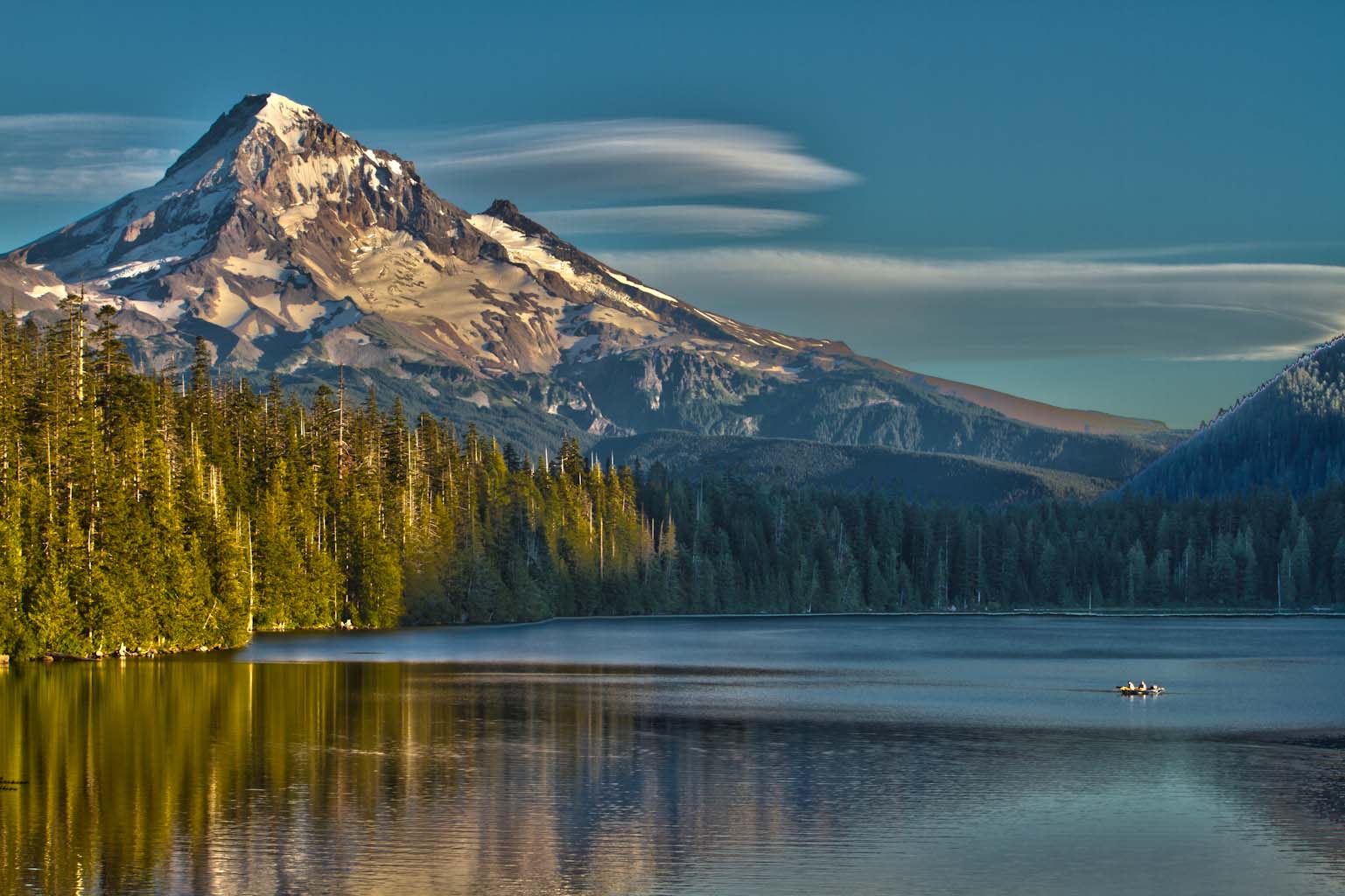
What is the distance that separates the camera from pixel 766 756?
217 feet

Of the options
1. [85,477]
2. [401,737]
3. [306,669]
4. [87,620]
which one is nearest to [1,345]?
[85,477]

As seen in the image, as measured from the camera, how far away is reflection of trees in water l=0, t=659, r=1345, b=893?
141 feet

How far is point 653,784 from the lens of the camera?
58.1 meters

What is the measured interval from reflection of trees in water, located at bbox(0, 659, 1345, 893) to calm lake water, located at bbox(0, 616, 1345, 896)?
0.60 feet

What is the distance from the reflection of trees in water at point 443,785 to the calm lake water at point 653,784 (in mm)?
183

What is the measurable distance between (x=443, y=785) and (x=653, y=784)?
22.7 feet

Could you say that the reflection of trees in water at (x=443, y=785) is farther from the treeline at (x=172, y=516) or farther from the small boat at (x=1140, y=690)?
the small boat at (x=1140, y=690)

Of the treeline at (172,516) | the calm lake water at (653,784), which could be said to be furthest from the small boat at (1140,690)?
the treeline at (172,516)

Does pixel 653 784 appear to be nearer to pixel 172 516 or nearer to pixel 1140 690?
pixel 1140 690

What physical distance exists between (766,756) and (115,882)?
101 ft

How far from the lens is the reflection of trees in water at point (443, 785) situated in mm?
42844

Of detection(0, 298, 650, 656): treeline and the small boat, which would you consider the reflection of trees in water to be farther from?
the small boat

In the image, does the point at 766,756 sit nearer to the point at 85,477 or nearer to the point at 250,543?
the point at 85,477

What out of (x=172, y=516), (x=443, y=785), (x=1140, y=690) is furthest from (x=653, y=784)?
(x=172, y=516)
